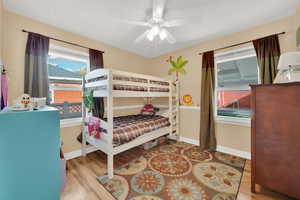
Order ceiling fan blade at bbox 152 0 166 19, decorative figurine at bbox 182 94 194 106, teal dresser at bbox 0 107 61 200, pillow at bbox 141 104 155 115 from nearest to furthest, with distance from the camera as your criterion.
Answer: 1. teal dresser at bbox 0 107 61 200
2. ceiling fan blade at bbox 152 0 166 19
3. decorative figurine at bbox 182 94 194 106
4. pillow at bbox 141 104 155 115

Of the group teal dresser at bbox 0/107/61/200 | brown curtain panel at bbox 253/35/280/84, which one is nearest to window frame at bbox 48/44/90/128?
teal dresser at bbox 0/107/61/200

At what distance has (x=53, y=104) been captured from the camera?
2291 millimetres

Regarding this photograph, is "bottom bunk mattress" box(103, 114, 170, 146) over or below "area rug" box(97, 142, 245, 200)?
over

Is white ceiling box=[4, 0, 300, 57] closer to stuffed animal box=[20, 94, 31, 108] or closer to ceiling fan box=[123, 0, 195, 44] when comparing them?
ceiling fan box=[123, 0, 195, 44]

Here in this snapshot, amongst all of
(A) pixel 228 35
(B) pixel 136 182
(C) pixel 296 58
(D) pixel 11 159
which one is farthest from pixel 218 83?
(D) pixel 11 159

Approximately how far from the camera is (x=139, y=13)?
183 cm

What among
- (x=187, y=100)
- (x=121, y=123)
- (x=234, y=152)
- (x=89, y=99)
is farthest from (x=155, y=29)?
(x=234, y=152)

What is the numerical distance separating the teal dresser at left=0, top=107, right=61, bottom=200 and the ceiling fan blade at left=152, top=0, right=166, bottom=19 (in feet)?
5.72

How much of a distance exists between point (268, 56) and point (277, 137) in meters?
1.49

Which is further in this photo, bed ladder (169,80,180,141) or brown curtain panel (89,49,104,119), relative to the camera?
bed ladder (169,80,180,141)

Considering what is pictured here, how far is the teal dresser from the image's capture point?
914 mm

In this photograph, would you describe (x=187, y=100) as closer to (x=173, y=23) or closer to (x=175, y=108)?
(x=175, y=108)

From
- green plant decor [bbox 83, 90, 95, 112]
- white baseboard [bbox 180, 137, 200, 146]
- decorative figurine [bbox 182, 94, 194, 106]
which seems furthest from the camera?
decorative figurine [bbox 182, 94, 194, 106]

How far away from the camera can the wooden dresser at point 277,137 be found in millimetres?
1228
